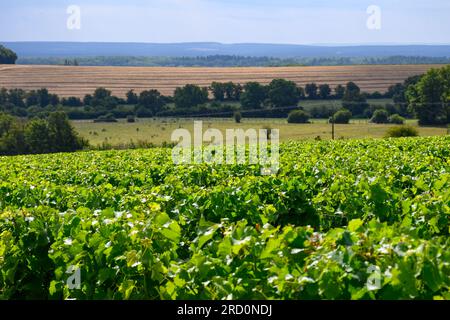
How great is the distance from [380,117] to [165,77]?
54857 mm

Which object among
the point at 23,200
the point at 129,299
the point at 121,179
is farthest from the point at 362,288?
the point at 121,179

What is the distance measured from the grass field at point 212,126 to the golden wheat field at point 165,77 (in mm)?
23181

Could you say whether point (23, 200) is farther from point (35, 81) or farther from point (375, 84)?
point (35, 81)

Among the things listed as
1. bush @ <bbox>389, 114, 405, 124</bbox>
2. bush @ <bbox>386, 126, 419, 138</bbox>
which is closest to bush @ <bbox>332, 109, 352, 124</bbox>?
bush @ <bbox>389, 114, 405, 124</bbox>

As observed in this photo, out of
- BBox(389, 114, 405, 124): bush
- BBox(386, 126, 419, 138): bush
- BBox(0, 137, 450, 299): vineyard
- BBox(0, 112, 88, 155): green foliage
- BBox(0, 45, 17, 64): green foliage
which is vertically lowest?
BBox(0, 112, 88, 155): green foliage

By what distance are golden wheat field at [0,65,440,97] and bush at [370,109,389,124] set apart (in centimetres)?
2336

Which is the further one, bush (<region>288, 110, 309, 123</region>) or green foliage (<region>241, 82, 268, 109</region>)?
green foliage (<region>241, 82, 268, 109</region>)

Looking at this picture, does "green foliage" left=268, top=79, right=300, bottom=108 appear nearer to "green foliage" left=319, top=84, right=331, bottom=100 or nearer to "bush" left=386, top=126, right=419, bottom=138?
"green foliage" left=319, top=84, right=331, bottom=100

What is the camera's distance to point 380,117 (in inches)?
3327

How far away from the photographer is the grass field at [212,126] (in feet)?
228

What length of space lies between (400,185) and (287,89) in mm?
95255

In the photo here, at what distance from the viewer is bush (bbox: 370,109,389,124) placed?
276 feet

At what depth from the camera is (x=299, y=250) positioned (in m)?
4.66
